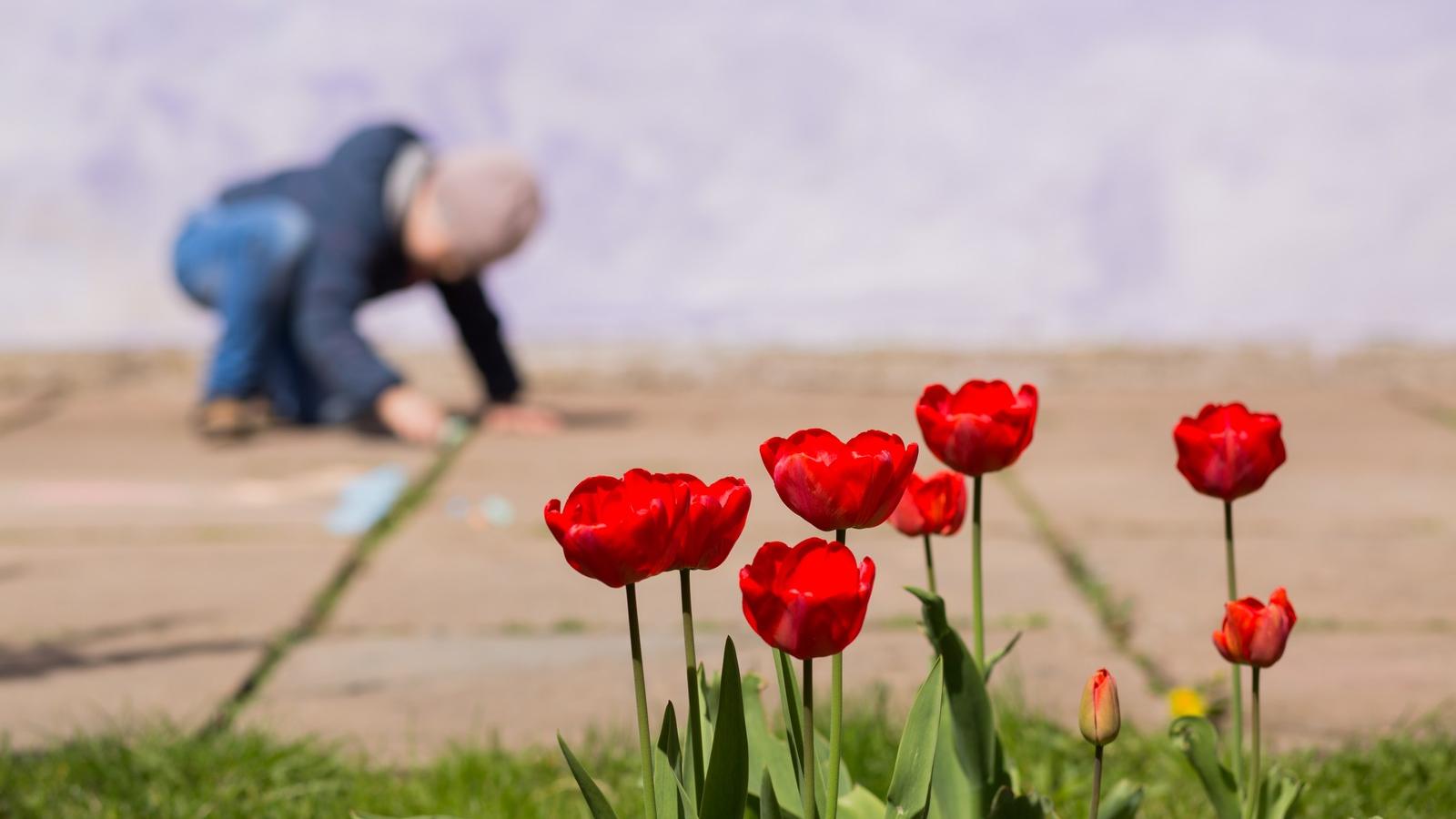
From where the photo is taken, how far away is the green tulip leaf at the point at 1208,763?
3.29 feet

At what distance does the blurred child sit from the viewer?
3.39 meters

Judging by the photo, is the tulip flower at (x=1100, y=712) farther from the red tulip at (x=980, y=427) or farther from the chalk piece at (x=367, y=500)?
the chalk piece at (x=367, y=500)

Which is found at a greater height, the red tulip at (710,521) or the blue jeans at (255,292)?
the blue jeans at (255,292)

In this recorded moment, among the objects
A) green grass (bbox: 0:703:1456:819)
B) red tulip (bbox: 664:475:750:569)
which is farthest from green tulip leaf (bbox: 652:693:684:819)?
green grass (bbox: 0:703:1456:819)

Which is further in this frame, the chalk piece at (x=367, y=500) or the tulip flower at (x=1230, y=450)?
the chalk piece at (x=367, y=500)

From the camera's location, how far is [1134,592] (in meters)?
2.08

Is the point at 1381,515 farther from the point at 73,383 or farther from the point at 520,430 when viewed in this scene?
the point at 73,383

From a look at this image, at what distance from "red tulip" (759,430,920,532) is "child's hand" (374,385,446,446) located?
2.62 m

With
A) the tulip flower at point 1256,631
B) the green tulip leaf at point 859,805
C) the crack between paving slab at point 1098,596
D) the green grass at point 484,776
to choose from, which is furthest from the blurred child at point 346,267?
the tulip flower at point 1256,631

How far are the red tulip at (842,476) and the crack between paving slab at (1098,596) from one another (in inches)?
39.9

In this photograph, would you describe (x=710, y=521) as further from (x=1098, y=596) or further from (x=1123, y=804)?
(x=1098, y=596)

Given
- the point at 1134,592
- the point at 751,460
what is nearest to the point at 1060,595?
the point at 1134,592

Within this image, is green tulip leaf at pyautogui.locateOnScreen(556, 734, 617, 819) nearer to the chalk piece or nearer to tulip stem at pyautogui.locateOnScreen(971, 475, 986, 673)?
tulip stem at pyautogui.locateOnScreen(971, 475, 986, 673)

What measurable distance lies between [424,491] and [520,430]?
754 mm
